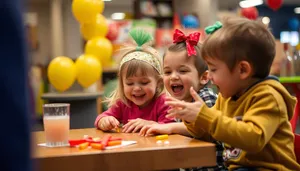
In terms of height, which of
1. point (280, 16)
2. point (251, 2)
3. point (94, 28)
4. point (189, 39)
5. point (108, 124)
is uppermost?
point (251, 2)

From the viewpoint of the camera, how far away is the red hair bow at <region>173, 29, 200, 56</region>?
1864mm

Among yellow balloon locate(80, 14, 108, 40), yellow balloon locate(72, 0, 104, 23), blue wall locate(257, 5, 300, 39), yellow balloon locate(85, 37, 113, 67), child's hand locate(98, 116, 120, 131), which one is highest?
blue wall locate(257, 5, 300, 39)

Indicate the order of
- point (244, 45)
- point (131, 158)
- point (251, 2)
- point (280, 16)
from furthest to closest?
1. point (280, 16)
2. point (251, 2)
3. point (244, 45)
4. point (131, 158)

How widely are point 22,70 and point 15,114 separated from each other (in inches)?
2.0

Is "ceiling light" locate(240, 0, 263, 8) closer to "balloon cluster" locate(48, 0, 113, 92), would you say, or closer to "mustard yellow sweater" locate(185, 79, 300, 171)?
"balloon cluster" locate(48, 0, 113, 92)

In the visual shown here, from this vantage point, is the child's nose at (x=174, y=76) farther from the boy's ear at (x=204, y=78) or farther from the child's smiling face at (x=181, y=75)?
the boy's ear at (x=204, y=78)

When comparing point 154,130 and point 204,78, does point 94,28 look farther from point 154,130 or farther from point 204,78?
point 154,130

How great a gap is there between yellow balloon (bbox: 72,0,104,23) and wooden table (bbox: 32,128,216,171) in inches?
132

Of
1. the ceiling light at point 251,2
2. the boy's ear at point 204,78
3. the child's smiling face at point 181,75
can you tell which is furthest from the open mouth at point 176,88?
the ceiling light at point 251,2

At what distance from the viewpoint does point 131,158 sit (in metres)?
1.09

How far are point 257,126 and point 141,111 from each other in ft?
2.68

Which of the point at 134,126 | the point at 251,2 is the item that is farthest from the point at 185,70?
the point at 251,2

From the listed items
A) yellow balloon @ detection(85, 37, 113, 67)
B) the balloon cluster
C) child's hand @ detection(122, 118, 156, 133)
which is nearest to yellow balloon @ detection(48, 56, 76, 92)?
the balloon cluster

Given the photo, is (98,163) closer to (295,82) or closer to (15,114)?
(15,114)
